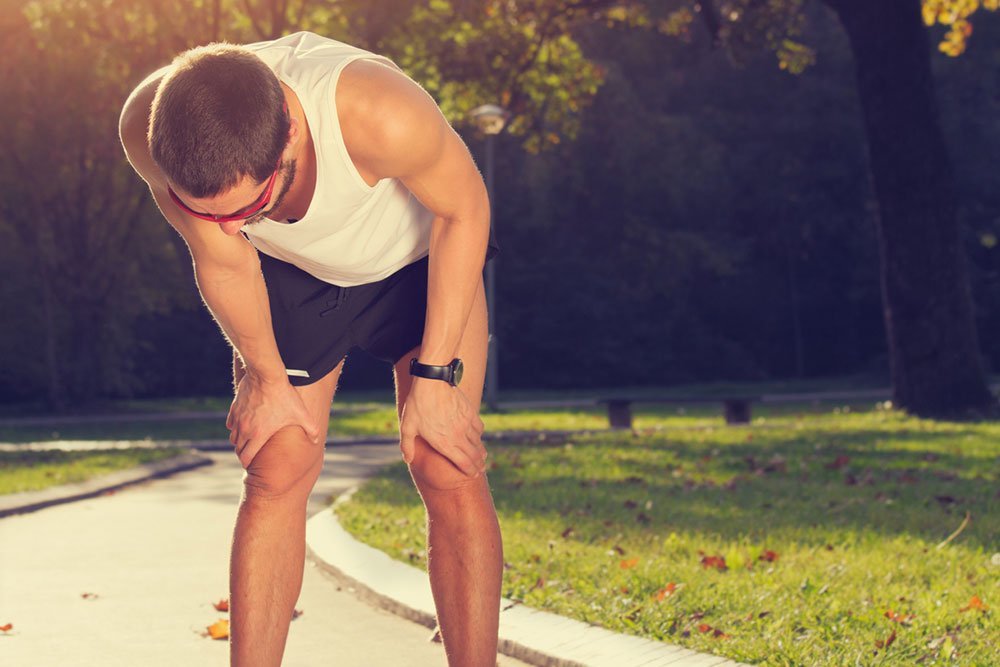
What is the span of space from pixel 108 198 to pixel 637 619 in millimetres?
25104

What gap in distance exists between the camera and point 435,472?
133 inches

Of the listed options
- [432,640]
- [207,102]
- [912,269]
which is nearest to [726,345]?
[912,269]

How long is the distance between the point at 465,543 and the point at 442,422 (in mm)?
360

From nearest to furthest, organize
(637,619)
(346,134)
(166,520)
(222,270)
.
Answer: (346,134) < (222,270) < (637,619) < (166,520)

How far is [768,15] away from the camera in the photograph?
66.9 feet


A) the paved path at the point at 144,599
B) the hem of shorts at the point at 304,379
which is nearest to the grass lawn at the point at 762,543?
the paved path at the point at 144,599

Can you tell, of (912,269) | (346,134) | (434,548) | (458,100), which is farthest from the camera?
(458,100)

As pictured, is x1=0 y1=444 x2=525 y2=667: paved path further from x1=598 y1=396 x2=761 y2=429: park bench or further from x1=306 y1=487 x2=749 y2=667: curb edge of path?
x1=598 y1=396 x2=761 y2=429: park bench

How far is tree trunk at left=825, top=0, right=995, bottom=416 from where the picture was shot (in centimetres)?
1595

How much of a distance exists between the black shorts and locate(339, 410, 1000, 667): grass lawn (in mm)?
1457

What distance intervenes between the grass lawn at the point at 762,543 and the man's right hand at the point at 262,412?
1.56 m

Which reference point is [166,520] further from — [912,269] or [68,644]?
[912,269]

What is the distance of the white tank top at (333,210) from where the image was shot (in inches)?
114

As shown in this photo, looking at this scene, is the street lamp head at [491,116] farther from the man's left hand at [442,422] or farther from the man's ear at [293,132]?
the man's ear at [293,132]
